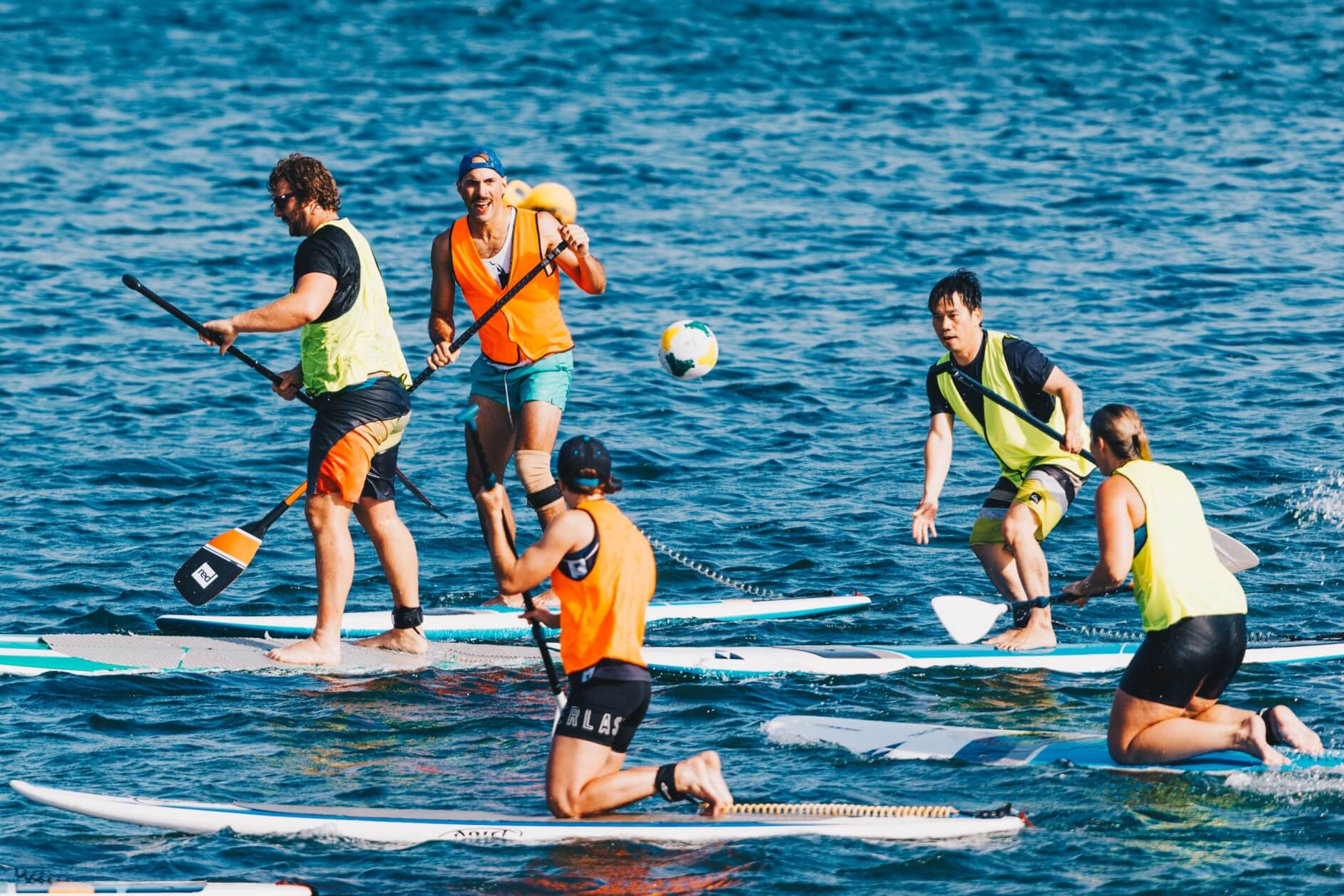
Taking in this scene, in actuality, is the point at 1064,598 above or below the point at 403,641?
above

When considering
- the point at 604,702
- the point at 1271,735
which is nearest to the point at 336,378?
the point at 604,702

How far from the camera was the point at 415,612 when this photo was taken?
998 centimetres

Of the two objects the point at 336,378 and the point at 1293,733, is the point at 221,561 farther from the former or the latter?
the point at 1293,733

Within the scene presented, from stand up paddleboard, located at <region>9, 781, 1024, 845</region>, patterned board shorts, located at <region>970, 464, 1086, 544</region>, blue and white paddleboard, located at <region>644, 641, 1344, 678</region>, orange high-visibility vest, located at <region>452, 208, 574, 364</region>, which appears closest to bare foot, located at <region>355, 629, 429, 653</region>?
blue and white paddleboard, located at <region>644, 641, 1344, 678</region>

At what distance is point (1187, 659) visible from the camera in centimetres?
770

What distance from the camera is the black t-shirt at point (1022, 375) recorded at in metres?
9.68

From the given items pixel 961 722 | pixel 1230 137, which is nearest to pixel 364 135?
pixel 1230 137

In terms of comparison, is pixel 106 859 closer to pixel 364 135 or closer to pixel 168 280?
pixel 168 280

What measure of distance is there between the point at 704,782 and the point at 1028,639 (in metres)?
3.33

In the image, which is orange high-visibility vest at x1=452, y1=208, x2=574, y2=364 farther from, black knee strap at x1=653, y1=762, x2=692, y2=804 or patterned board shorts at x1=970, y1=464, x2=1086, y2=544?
black knee strap at x1=653, y1=762, x2=692, y2=804

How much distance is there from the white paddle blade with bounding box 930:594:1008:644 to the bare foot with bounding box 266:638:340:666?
3.24 m

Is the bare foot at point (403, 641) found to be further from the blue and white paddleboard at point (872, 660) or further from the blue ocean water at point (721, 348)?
the blue and white paddleboard at point (872, 660)

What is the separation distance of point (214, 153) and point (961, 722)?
17.9 meters

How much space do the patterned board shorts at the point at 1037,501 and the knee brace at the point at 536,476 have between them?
2.40m
